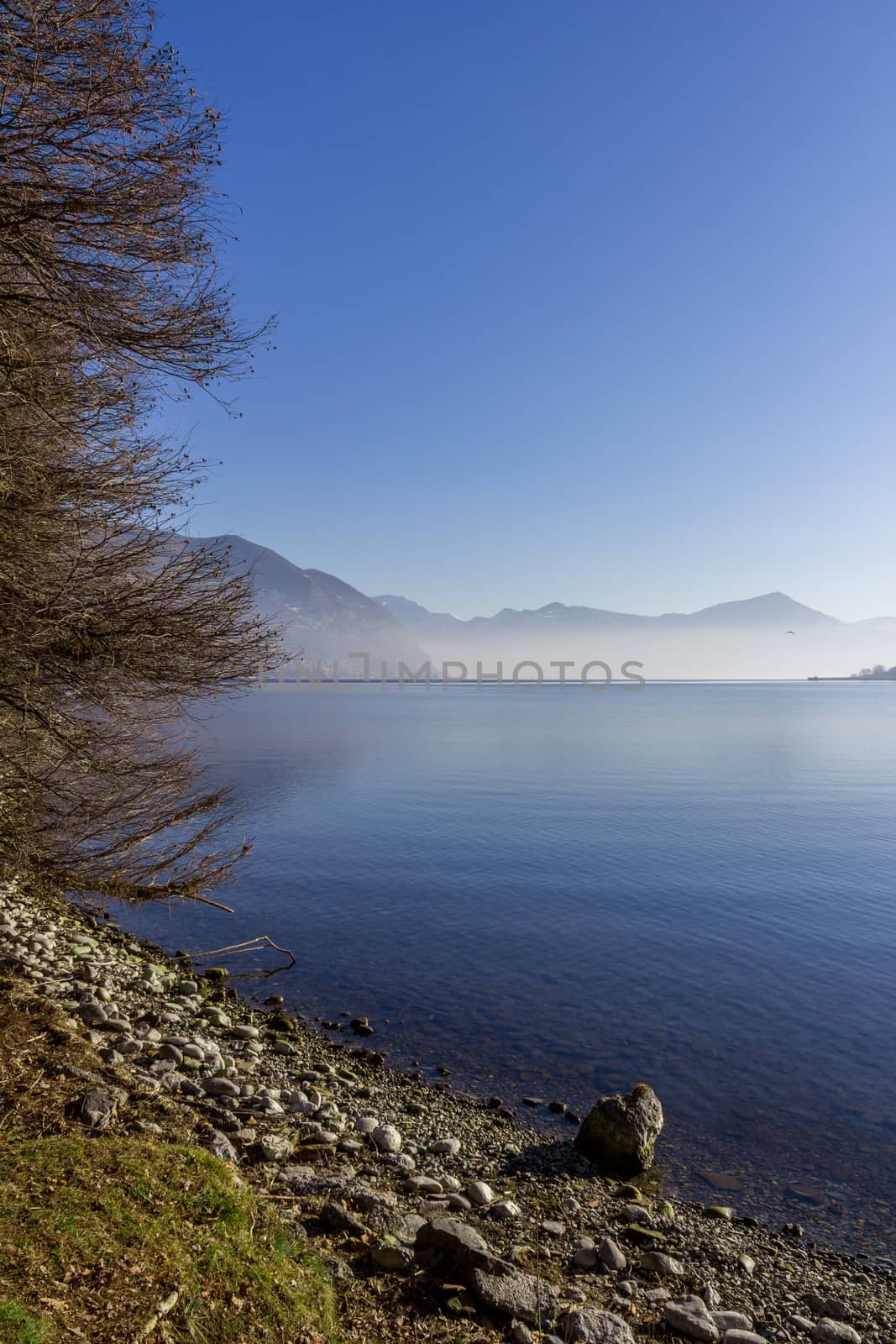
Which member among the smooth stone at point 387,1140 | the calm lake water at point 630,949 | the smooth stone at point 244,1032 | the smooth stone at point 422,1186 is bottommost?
the calm lake water at point 630,949

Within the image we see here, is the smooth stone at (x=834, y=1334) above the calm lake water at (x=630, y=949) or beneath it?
above

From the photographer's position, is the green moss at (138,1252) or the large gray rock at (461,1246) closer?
the green moss at (138,1252)

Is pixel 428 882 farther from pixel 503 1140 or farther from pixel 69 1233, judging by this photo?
pixel 69 1233

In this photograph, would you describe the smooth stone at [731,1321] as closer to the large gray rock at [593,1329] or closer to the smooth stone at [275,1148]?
the large gray rock at [593,1329]

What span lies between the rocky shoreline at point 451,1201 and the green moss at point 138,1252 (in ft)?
2.65

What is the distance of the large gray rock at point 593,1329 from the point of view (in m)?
6.73

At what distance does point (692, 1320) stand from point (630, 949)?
1530 cm

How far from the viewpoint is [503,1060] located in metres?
15.6

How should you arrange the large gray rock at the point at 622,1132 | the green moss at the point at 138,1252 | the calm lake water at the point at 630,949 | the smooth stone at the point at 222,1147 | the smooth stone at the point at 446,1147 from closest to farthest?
the green moss at the point at 138,1252, the smooth stone at the point at 222,1147, the smooth stone at the point at 446,1147, the large gray rock at the point at 622,1132, the calm lake water at the point at 630,949

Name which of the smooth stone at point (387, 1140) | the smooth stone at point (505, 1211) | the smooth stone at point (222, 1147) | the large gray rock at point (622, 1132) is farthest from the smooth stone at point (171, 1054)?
the large gray rock at point (622, 1132)

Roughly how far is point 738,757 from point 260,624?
80604mm

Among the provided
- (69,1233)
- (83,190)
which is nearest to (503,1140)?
(69,1233)

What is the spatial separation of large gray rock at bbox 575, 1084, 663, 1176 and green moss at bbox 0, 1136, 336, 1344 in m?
6.88

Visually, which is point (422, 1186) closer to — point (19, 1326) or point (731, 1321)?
point (731, 1321)
